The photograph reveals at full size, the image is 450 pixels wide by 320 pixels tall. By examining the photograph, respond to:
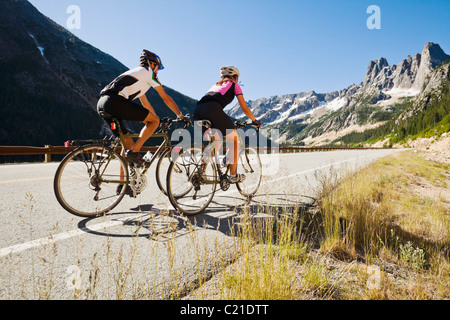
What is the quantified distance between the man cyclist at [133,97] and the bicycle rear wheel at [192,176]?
615mm

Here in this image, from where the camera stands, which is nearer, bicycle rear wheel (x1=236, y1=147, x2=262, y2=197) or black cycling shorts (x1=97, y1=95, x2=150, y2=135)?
black cycling shorts (x1=97, y1=95, x2=150, y2=135)

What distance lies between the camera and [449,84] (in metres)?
111

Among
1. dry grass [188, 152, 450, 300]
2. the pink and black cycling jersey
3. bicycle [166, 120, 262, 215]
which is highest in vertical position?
the pink and black cycling jersey

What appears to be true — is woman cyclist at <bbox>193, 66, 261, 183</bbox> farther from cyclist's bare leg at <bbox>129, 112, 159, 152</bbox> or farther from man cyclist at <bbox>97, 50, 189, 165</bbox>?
cyclist's bare leg at <bbox>129, 112, 159, 152</bbox>

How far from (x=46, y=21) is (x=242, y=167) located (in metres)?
211

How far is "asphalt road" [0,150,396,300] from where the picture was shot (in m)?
1.60

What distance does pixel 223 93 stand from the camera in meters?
4.10

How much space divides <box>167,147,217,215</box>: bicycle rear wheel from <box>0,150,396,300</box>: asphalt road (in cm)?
24

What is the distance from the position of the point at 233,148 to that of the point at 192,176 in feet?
3.31

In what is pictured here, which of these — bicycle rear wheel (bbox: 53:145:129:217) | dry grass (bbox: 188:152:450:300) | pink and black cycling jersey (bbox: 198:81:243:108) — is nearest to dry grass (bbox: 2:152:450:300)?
dry grass (bbox: 188:152:450:300)

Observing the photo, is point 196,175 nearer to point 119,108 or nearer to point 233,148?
point 233,148

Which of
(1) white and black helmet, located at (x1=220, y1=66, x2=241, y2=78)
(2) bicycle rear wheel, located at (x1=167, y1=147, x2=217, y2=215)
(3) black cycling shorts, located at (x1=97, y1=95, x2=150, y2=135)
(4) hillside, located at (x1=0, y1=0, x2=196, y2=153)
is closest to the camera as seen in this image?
(3) black cycling shorts, located at (x1=97, y1=95, x2=150, y2=135)

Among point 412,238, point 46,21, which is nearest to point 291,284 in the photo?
point 412,238
